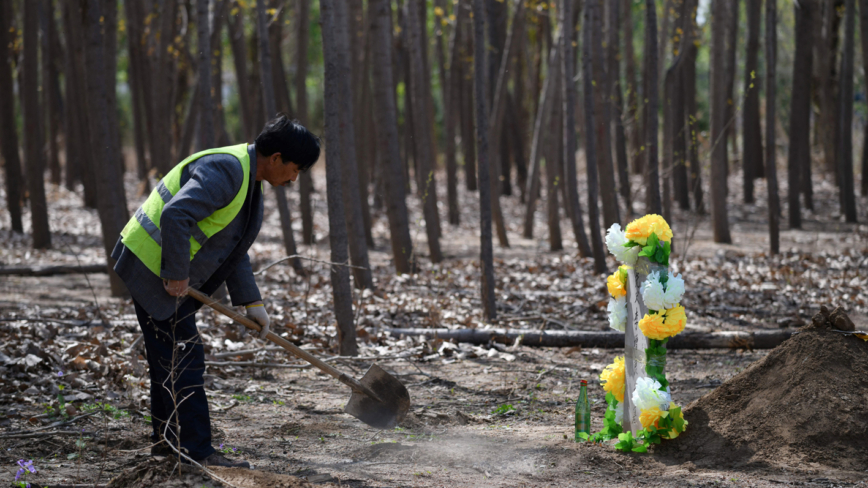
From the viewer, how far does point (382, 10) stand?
822 centimetres

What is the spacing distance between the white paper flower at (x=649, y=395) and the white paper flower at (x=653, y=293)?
0.40 meters

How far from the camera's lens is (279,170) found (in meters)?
3.56

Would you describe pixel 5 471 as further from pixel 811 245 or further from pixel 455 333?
pixel 811 245

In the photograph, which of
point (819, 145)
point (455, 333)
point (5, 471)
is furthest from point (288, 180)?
point (819, 145)

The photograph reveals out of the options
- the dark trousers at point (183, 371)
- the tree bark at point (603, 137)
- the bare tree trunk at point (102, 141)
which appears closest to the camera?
the dark trousers at point (183, 371)

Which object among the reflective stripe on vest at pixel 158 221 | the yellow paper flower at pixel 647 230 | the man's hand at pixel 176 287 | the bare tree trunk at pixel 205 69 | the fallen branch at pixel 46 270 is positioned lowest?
the fallen branch at pixel 46 270

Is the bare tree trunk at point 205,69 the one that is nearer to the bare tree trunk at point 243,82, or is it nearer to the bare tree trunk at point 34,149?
the bare tree trunk at point 243,82

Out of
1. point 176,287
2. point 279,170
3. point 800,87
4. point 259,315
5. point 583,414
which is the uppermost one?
point 800,87

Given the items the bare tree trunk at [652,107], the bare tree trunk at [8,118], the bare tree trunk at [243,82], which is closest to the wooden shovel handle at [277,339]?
the bare tree trunk at [652,107]

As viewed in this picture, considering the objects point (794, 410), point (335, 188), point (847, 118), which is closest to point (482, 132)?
point (335, 188)

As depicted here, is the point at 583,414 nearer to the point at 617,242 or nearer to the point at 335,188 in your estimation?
the point at 617,242

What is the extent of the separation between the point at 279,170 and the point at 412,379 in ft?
7.97

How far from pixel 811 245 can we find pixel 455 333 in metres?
8.26

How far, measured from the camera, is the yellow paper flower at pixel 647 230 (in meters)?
3.71
